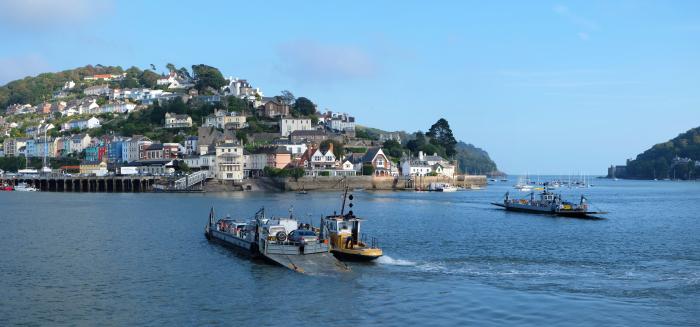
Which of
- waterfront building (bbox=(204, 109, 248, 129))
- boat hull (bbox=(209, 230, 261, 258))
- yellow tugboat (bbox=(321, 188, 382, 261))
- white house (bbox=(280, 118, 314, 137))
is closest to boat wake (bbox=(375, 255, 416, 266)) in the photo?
yellow tugboat (bbox=(321, 188, 382, 261))

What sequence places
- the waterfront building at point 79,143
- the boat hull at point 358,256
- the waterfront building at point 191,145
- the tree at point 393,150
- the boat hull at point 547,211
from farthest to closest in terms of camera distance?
the waterfront building at point 79,143
the tree at point 393,150
the waterfront building at point 191,145
the boat hull at point 547,211
the boat hull at point 358,256

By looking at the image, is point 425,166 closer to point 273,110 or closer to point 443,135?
point 443,135

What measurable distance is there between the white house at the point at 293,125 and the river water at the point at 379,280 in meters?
106

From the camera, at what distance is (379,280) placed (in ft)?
108

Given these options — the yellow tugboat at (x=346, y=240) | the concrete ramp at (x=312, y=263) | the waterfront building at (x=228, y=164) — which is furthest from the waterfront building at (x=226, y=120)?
the concrete ramp at (x=312, y=263)

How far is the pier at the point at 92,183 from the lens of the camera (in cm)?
12838

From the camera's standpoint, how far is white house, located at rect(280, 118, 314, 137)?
538 feet

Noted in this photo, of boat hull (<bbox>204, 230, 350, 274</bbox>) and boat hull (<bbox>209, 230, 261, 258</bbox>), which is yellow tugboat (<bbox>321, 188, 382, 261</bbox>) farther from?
boat hull (<bbox>209, 230, 261, 258</bbox>)

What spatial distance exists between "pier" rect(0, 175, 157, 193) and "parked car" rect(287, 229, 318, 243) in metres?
93.1

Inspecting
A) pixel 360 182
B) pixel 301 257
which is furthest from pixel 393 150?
A: pixel 301 257

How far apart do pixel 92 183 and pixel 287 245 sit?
103m

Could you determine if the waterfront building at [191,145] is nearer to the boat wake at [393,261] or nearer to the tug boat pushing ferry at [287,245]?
the tug boat pushing ferry at [287,245]

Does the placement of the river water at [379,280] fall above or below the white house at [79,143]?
below

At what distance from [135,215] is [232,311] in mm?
44524
